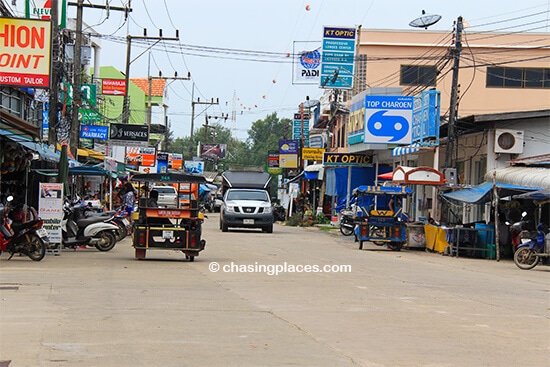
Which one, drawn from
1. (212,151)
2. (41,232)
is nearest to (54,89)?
(41,232)

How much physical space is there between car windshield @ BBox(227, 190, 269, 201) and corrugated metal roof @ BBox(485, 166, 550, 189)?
12149 mm

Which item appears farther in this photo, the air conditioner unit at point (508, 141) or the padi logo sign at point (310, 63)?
the padi logo sign at point (310, 63)

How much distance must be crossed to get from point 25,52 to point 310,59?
31.4m

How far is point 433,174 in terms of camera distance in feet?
96.8

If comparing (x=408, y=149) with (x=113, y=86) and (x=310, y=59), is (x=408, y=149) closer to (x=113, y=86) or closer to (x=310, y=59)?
(x=310, y=59)

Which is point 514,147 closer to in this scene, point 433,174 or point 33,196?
point 433,174

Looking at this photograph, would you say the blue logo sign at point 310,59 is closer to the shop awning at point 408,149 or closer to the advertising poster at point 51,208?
the shop awning at point 408,149

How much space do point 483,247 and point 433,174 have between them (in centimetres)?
352

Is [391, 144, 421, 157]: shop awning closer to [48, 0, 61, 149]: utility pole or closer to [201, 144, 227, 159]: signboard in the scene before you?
[48, 0, 61, 149]: utility pole

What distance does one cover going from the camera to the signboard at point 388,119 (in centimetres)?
3744

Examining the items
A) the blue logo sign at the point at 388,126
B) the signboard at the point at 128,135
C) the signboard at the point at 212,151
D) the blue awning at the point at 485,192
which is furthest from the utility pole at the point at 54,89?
the signboard at the point at 212,151

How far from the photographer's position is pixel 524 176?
85.3 ft

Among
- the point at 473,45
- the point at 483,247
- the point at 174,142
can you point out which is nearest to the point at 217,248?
the point at 483,247

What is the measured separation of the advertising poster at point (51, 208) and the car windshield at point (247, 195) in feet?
54.8
